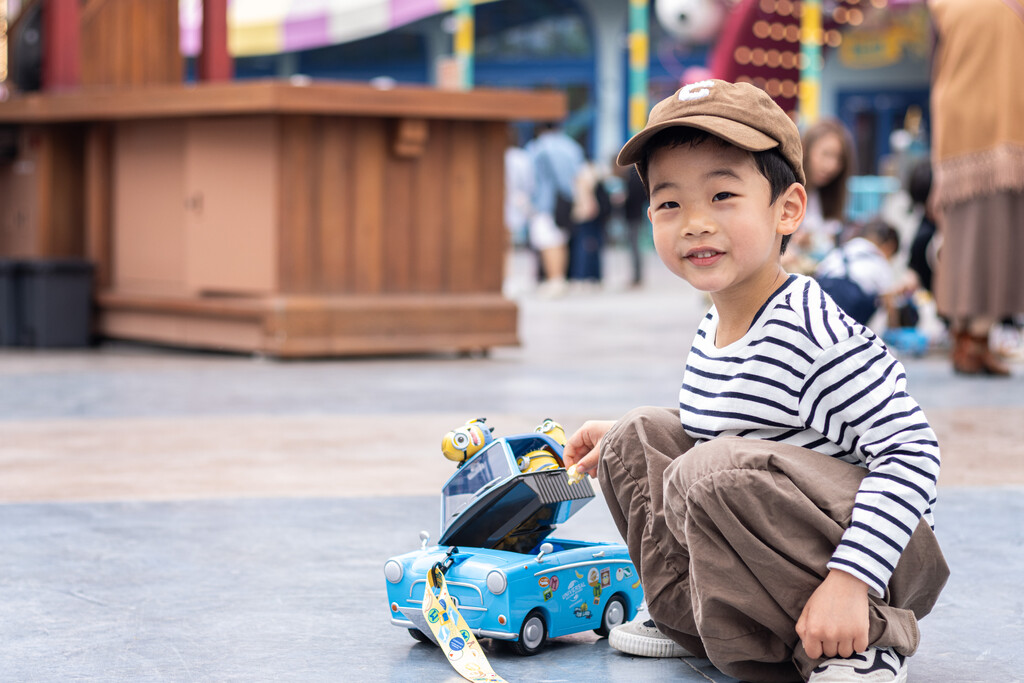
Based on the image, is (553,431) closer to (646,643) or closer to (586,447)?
(586,447)

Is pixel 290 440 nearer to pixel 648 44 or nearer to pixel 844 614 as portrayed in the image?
pixel 844 614

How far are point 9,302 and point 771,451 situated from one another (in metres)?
7.82

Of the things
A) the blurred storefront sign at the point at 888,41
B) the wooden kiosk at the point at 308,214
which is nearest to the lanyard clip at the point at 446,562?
the wooden kiosk at the point at 308,214

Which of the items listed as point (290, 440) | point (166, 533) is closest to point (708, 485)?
point (166, 533)

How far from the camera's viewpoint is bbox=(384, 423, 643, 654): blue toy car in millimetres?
2601

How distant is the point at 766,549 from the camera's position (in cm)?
220

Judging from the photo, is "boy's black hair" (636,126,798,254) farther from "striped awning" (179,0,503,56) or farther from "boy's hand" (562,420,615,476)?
"striped awning" (179,0,503,56)

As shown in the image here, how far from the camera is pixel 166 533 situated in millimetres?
3641

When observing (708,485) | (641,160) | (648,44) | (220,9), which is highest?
(648,44)

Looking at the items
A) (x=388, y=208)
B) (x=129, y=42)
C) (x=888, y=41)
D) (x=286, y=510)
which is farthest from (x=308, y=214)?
(x=888, y=41)

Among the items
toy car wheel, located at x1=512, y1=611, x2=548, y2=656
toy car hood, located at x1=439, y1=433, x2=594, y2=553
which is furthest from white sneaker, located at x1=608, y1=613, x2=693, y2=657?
toy car hood, located at x1=439, y1=433, x2=594, y2=553

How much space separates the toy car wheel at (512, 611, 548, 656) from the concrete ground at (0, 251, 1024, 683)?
0.08ft

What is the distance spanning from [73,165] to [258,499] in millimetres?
6312

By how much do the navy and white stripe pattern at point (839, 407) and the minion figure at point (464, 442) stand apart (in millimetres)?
564
